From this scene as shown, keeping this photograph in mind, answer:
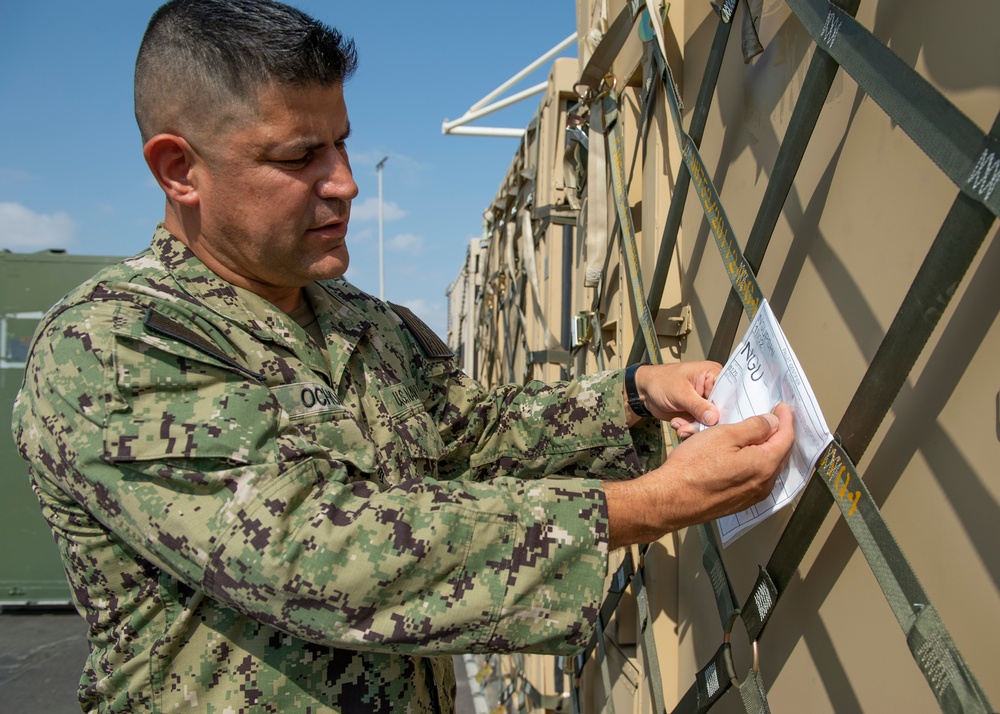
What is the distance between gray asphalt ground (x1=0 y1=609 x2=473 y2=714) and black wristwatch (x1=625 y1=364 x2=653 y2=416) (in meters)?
3.20

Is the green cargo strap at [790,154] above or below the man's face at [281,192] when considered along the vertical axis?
below

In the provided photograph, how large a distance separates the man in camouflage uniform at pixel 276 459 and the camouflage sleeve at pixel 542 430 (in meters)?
0.01

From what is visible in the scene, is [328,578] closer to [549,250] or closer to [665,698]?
[665,698]

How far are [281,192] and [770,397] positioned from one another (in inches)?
33.7

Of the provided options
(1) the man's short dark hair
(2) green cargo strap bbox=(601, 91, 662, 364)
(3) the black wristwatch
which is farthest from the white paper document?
(1) the man's short dark hair

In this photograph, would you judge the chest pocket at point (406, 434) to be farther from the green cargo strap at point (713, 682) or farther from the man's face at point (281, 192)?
the green cargo strap at point (713, 682)

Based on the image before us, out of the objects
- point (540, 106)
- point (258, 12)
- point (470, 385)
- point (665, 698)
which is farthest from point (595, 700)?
point (540, 106)

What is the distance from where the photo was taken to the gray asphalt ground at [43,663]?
4223mm

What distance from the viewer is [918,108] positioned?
789 millimetres

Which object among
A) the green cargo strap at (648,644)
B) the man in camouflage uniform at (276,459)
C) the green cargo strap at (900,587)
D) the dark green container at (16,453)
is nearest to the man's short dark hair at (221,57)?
the man in camouflage uniform at (276,459)

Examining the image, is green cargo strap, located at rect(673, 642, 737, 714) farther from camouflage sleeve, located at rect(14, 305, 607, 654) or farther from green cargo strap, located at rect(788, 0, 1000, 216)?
green cargo strap, located at rect(788, 0, 1000, 216)

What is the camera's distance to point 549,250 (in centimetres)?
313

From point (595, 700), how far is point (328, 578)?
160cm

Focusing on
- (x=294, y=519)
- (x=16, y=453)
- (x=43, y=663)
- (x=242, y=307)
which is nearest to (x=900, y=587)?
(x=294, y=519)
